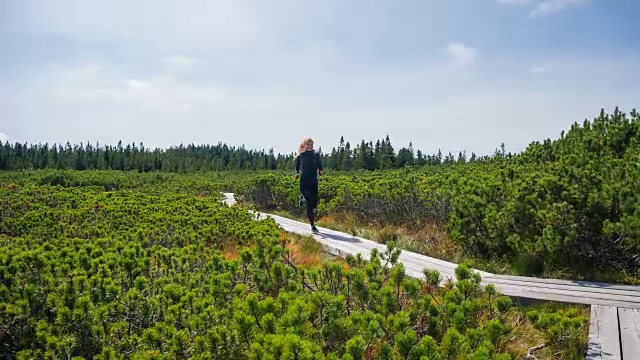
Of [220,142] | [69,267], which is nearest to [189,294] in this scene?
[69,267]

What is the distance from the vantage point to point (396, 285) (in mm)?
3945

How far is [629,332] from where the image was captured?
3.31 metres

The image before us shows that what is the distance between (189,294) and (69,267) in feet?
4.32

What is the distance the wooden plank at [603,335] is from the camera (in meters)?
3.01

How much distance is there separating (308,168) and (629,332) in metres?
6.32

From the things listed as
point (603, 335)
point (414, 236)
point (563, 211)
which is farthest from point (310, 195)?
point (603, 335)

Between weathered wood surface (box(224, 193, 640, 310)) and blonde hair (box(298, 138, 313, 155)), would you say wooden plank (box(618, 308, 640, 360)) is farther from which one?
blonde hair (box(298, 138, 313, 155))

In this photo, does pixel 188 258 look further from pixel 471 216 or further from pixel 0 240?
pixel 471 216

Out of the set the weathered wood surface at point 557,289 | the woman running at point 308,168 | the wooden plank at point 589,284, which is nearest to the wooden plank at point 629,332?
the weathered wood surface at point 557,289

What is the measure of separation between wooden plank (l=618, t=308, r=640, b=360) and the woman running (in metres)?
5.85

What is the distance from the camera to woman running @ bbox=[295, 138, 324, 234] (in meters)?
8.92

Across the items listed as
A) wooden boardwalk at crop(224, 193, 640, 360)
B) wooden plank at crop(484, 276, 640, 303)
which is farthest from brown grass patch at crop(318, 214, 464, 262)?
wooden plank at crop(484, 276, 640, 303)

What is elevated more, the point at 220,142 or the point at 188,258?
the point at 220,142

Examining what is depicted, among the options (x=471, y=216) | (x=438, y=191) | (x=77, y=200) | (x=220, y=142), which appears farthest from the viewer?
(x=220, y=142)
